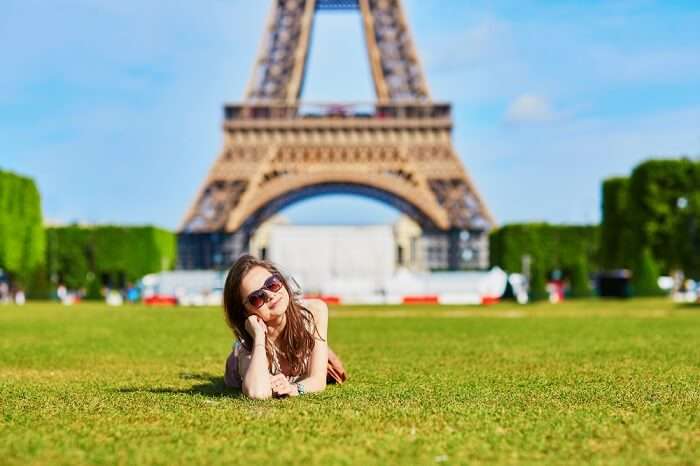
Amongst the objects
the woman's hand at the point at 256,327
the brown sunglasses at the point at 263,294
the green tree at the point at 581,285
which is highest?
the brown sunglasses at the point at 263,294

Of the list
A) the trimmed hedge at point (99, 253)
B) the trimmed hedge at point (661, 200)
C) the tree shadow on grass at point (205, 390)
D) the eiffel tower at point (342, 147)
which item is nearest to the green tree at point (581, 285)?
the trimmed hedge at point (661, 200)

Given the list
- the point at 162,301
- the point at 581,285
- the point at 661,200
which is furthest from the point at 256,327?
the point at 661,200

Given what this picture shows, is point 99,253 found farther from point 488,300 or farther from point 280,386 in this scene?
point 280,386

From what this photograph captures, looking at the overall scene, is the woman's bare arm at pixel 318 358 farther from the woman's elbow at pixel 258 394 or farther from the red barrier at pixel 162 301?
the red barrier at pixel 162 301

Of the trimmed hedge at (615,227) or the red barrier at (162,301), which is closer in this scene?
the red barrier at (162,301)

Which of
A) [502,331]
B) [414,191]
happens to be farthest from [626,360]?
[414,191]

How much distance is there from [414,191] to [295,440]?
42977 mm

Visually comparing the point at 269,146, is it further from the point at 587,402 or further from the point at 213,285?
the point at 587,402

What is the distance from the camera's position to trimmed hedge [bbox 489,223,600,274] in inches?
1948

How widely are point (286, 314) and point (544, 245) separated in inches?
1816

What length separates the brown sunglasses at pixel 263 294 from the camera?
503cm

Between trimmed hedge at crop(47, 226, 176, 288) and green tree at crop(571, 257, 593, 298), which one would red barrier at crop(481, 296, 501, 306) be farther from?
trimmed hedge at crop(47, 226, 176, 288)

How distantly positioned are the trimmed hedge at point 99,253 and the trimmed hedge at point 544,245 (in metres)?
18.1

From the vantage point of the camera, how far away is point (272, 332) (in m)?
5.25
